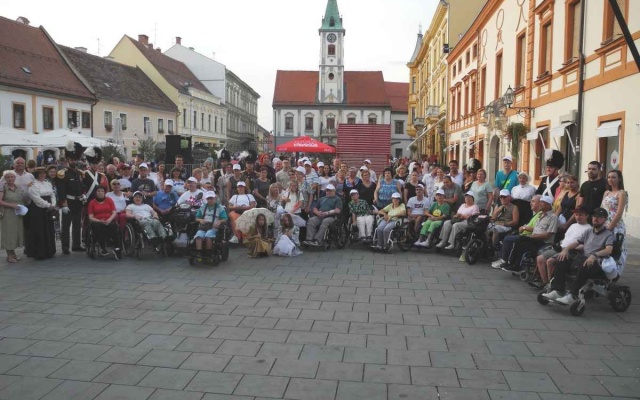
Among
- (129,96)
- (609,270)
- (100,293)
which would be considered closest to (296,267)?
(100,293)

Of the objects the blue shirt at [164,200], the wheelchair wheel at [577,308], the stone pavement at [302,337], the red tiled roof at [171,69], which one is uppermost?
the red tiled roof at [171,69]

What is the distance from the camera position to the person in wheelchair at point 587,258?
6.57 m

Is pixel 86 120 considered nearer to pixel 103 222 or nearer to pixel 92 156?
pixel 92 156

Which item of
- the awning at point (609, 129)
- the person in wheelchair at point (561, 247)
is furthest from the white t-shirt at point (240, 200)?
the awning at point (609, 129)

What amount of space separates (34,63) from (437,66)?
93.3ft

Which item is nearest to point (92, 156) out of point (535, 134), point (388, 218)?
point (388, 218)

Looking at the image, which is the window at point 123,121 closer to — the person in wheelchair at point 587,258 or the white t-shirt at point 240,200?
the white t-shirt at point 240,200

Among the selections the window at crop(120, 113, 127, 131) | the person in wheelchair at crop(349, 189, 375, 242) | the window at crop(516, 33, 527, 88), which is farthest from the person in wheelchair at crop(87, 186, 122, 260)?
the window at crop(120, 113, 127, 131)

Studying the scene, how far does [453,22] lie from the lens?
37.9 m

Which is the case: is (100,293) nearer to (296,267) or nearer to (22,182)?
(296,267)

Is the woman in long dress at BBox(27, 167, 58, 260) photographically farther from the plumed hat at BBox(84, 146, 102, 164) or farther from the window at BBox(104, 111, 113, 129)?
the window at BBox(104, 111, 113, 129)

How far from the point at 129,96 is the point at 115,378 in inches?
1675

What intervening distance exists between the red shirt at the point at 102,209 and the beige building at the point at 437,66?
20.3m

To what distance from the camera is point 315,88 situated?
82625mm
